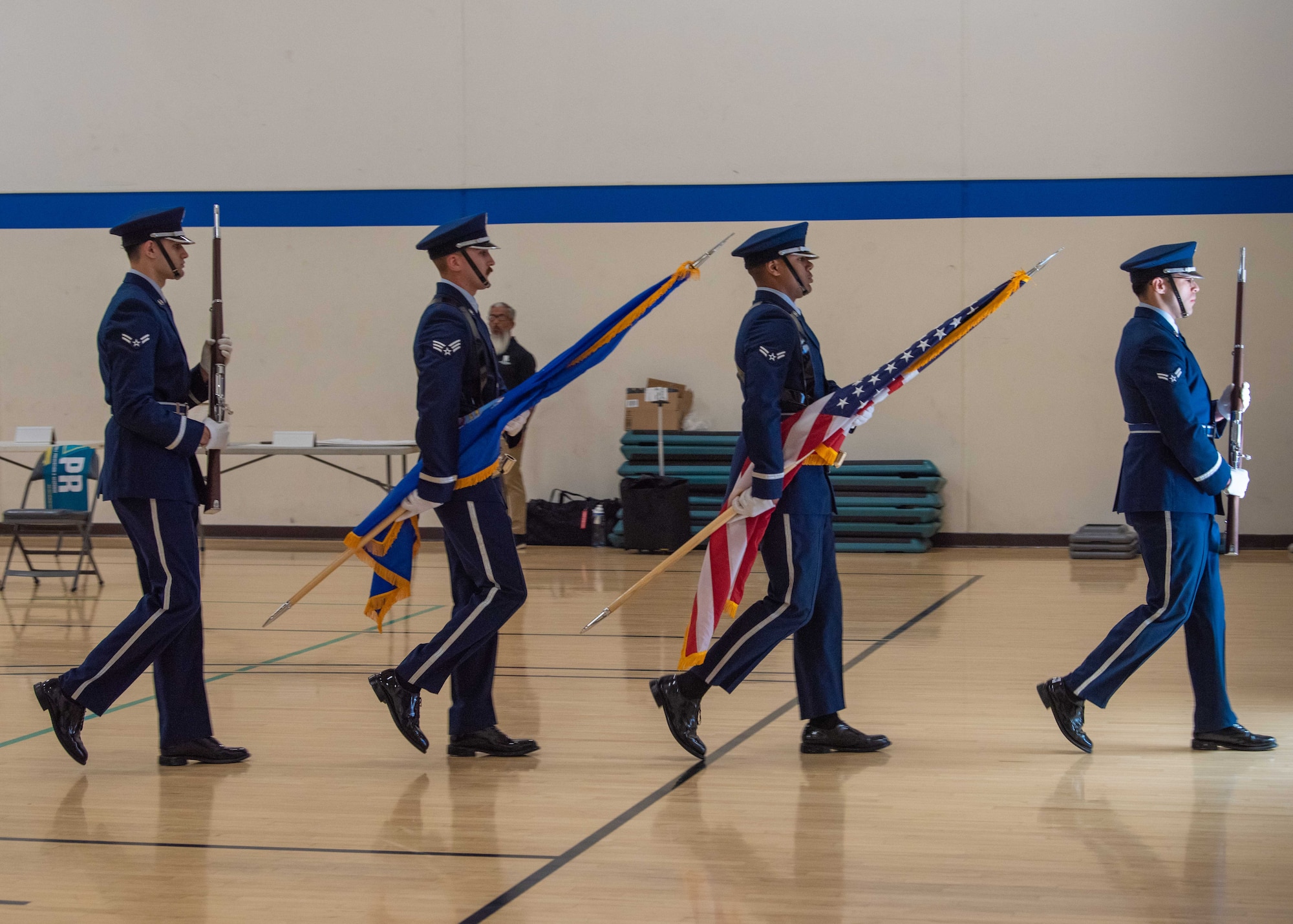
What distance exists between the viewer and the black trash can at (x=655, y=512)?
412 inches

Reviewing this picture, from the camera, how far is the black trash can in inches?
412

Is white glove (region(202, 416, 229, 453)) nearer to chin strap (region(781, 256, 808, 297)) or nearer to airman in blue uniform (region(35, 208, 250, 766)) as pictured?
airman in blue uniform (region(35, 208, 250, 766))

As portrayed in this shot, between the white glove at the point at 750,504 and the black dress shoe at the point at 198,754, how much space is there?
179 centimetres

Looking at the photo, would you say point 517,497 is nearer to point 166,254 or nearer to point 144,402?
point 166,254

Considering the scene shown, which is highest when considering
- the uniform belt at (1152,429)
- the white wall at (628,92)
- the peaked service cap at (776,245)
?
the white wall at (628,92)

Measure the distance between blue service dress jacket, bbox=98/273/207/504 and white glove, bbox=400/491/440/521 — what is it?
660mm

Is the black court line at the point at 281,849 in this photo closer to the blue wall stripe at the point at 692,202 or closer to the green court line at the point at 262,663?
the green court line at the point at 262,663

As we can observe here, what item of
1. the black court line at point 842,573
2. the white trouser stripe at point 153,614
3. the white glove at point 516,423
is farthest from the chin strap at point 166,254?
the black court line at point 842,573

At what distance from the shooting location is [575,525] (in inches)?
438

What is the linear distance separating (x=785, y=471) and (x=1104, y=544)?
6652 millimetres

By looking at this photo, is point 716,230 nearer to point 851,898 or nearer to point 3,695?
point 3,695

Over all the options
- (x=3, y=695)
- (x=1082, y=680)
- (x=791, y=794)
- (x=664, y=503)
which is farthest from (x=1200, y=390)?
(x=664, y=503)

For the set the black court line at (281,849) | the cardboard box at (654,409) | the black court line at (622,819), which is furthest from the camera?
the cardboard box at (654,409)

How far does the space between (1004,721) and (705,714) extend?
1.08 meters
